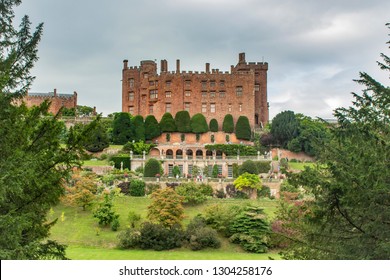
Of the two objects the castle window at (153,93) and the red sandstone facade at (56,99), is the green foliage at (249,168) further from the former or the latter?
the red sandstone facade at (56,99)

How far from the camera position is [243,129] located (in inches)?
2280

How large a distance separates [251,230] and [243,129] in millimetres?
29898

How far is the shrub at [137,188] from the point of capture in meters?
38.4

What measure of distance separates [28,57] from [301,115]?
50511 millimetres

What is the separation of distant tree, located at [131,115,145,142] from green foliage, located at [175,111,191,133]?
4891 mm

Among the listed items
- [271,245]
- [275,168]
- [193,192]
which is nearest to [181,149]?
[275,168]

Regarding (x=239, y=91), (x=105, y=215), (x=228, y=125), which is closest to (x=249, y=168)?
(x=228, y=125)

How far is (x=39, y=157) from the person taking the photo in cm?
786

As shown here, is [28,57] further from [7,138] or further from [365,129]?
[365,129]

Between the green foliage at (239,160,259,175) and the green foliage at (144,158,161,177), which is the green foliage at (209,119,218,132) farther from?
the green foliage at (144,158,161,177)

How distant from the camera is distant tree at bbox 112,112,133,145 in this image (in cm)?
5450

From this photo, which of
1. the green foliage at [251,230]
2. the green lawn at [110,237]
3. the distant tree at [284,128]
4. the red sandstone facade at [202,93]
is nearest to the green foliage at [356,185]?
the green lawn at [110,237]

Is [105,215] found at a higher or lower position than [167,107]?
lower

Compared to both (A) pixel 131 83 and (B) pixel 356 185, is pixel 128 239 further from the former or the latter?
(A) pixel 131 83
